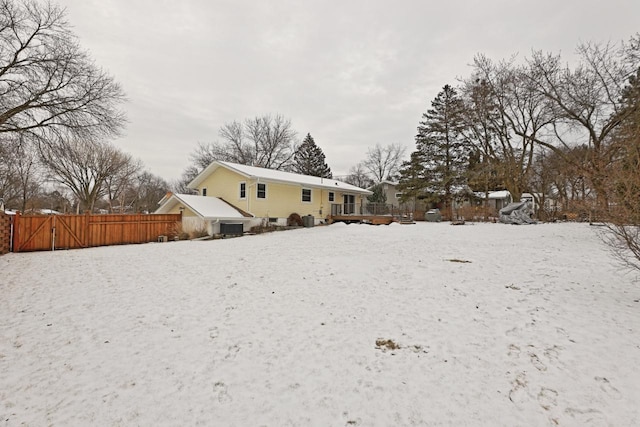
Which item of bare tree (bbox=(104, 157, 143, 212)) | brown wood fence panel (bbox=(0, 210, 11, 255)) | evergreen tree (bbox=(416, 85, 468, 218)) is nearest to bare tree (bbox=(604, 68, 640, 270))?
brown wood fence panel (bbox=(0, 210, 11, 255))

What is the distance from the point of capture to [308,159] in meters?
42.5

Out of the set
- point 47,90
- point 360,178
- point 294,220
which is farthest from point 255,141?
point 47,90

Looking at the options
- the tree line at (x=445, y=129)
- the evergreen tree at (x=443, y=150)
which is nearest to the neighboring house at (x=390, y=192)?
the tree line at (x=445, y=129)

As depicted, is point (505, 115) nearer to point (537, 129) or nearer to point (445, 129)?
point (537, 129)

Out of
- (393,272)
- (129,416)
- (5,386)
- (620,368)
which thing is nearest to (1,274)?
(5,386)

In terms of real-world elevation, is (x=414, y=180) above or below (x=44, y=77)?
below

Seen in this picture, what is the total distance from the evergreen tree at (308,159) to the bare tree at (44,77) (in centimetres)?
3009

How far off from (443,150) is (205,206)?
75.5 ft

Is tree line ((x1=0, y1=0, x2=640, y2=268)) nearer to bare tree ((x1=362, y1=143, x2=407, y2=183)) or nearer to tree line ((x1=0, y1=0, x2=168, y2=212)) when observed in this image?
tree line ((x1=0, y1=0, x2=168, y2=212))

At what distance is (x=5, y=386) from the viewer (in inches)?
120

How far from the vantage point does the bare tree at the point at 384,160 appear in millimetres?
46656

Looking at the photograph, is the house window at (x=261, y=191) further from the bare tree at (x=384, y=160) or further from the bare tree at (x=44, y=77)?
the bare tree at (x=384, y=160)

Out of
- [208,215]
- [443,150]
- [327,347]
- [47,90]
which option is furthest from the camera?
[443,150]

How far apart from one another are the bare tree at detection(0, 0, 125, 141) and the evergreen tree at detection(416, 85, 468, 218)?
25.9 meters
